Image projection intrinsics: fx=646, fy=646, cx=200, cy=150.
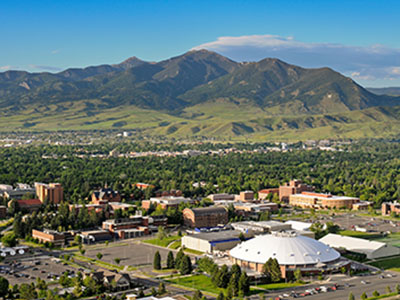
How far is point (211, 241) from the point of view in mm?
74062

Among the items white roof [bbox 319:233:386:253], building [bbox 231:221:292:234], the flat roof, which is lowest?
white roof [bbox 319:233:386:253]

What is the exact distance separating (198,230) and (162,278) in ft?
84.3

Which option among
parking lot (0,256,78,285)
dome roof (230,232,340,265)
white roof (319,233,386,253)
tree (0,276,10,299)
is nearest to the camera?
tree (0,276,10,299)

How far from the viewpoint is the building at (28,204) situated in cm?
10049

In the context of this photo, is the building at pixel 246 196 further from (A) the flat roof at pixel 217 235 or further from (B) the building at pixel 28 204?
(A) the flat roof at pixel 217 235

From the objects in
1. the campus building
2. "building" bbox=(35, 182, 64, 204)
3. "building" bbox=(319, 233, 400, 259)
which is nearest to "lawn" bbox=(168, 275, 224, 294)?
"building" bbox=(319, 233, 400, 259)

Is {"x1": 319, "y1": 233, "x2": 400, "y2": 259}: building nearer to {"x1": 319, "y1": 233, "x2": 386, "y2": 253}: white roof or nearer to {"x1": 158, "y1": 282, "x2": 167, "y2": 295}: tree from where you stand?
{"x1": 319, "y1": 233, "x2": 386, "y2": 253}: white roof

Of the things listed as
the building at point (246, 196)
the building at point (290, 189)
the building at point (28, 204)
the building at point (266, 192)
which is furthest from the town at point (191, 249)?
the building at point (290, 189)

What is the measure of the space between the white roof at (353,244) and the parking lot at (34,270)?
102ft

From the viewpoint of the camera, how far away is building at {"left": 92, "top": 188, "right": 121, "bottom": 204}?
109m

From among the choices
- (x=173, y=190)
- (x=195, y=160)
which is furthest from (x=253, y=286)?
(x=195, y=160)

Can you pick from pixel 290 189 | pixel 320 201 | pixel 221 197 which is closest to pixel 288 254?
pixel 221 197

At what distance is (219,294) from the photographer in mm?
54062

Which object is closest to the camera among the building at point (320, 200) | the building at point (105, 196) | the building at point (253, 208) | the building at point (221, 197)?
the building at point (253, 208)
